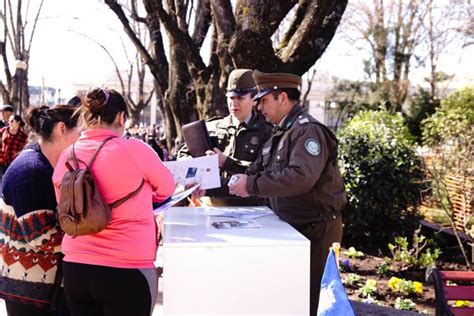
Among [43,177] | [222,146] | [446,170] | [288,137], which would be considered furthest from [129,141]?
[446,170]

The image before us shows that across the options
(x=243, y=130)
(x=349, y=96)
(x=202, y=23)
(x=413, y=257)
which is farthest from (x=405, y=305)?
(x=349, y=96)

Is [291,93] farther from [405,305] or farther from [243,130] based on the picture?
[405,305]

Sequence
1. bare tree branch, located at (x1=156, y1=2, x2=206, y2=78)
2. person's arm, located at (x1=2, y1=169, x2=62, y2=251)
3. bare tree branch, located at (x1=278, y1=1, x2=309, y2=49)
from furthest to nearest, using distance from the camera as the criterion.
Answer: bare tree branch, located at (x1=156, y1=2, x2=206, y2=78)
bare tree branch, located at (x1=278, y1=1, x2=309, y2=49)
person's arm, located at (x1=2, y1=169, x2=62, y2=251)

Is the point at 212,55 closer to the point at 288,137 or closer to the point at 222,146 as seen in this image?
the point at 222,146

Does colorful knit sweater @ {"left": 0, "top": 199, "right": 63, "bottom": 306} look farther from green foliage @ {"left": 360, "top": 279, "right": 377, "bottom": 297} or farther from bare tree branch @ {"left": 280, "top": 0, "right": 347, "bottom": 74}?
green foliage @ {"left": 360, "top": 279, "right": 377, "bottom": 297}

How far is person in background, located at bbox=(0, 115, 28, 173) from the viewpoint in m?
9.71

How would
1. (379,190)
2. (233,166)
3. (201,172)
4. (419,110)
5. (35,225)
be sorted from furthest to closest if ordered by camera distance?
1. (419,110)
2. (379,190)
3. (233,166)
4. (201,172)
5. (35,225)

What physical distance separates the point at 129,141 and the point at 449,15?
89.0ft

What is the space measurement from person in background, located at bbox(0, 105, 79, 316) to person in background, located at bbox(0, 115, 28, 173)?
22.7ft

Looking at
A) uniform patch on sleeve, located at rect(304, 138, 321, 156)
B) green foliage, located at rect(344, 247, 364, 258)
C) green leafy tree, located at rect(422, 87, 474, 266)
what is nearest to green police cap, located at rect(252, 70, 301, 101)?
uniform patch on sleeve, located at rect(304, 138, 321, 156)

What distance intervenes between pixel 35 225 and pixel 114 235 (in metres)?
0.60

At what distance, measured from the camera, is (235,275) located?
8.84 ft

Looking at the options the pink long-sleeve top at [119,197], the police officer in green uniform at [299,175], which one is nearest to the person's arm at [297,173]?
the police officer in green uniform at [299,175]

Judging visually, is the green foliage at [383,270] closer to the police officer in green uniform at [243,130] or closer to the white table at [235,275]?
the police officer in green uniform at [243,130]
